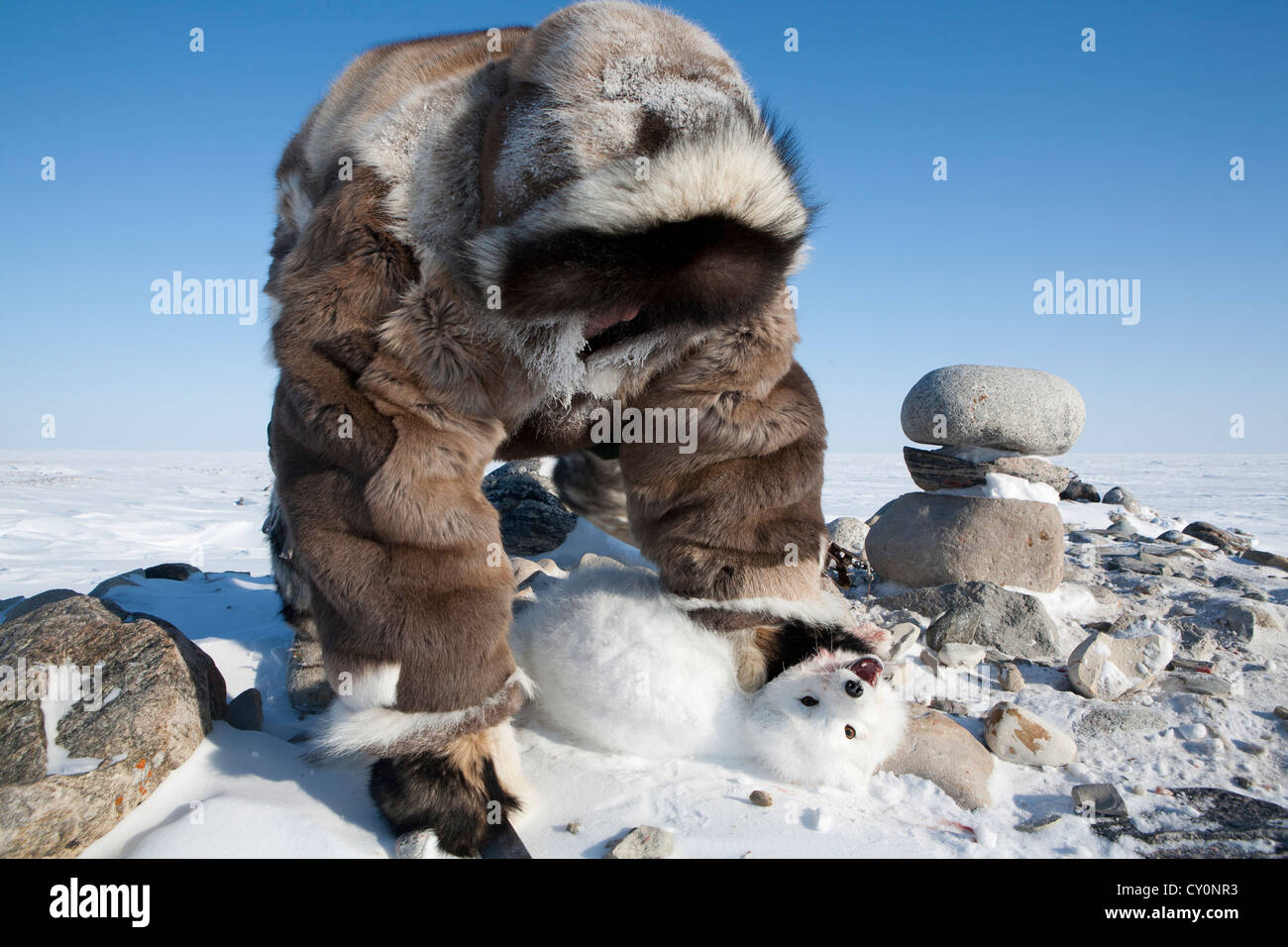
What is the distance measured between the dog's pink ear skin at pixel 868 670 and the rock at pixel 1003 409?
166 inches

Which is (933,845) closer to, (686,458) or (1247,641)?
(686,458)

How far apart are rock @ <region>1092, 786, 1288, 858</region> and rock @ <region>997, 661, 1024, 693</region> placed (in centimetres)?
90

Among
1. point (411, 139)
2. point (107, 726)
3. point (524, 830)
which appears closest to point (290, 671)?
point (107, 726)

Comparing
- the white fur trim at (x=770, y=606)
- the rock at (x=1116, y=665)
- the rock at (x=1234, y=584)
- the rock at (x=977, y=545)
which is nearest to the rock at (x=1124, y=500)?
the rock at (x=1234, y=584)

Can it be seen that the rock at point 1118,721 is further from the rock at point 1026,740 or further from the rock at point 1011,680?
the rock at point 1011,680

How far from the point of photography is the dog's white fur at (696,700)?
2.35 meters

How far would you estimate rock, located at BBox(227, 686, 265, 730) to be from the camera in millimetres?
2904

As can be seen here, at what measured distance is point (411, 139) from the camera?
212 cm

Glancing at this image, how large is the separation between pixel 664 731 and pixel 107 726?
5.66 ft

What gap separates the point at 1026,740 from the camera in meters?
2.65

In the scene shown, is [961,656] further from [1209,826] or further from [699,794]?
[699,794]

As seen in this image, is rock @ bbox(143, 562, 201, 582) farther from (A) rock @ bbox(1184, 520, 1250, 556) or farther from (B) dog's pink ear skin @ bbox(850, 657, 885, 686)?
(A) rock @ bbox(1184, 520, 1250, 556)

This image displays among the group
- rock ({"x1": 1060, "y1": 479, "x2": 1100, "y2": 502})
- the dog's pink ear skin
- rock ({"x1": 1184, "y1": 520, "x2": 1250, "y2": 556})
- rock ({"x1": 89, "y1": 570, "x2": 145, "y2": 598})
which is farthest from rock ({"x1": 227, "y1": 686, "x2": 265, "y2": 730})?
rock ({"x1": 1060, "y1": 479, "x2": 1100, "y2": 502})

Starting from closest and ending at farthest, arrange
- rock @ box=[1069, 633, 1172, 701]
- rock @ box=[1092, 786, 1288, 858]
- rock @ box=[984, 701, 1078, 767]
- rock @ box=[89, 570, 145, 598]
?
rock @ box=[1092, 786, 1288, 858]
rock @ box=[984, 701, 1078, 767]
rock @ box=[1069, 633, 1172, 701]
rock @ box=[89, 570, 145, 598]
